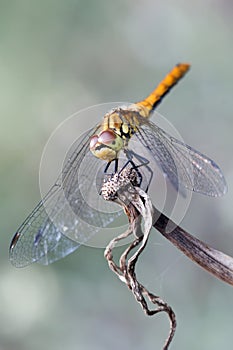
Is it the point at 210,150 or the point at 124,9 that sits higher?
the point at 124,9

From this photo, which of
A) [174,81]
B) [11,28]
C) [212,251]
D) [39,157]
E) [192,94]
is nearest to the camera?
[212,251]

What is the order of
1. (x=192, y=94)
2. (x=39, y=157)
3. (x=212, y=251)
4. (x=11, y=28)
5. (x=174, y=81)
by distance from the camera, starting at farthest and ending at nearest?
(x=11, y=28)
(x=192, y=94)
(x=39, y=157)
(x=174, y=81)
(x=212, y=251)

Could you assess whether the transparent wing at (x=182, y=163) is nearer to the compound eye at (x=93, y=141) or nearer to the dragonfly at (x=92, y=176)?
the dragonfly at (x=92, y=176)

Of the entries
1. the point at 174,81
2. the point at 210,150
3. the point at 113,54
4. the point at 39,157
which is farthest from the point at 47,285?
the point at 113,54

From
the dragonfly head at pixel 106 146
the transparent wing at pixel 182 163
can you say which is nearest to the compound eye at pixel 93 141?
the dragonfly head at pixel 106 146

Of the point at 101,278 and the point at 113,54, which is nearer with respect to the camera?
the point at 101,278

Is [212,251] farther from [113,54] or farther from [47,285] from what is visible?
[113,54]

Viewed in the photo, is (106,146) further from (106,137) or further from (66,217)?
(66,217)
